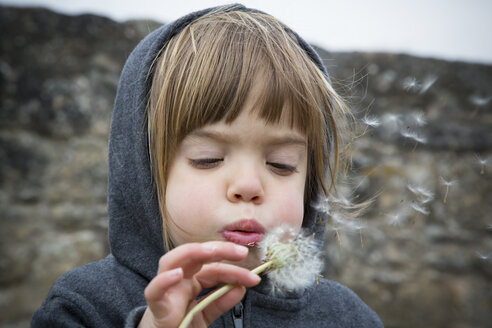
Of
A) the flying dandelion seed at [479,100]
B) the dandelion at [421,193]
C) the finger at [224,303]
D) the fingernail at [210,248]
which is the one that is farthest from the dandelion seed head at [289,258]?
the flying dandelion seed at [479,100]

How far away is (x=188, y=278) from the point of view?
1.19 metres

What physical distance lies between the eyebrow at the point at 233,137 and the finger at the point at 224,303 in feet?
1.70

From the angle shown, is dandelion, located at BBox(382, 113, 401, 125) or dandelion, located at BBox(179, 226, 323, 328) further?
dandelion, located at BBox(382, 113, 401, 125)

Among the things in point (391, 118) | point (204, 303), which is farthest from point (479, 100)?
point (204, 303)

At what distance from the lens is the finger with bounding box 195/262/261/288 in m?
1.13

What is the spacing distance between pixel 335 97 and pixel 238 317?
1077 mm

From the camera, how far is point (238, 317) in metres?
1.65

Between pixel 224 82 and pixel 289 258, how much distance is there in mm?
689

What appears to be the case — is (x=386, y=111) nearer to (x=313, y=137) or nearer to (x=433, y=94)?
(x=433, y=94)

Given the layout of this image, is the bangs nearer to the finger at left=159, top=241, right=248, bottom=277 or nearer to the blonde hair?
the blonde hair

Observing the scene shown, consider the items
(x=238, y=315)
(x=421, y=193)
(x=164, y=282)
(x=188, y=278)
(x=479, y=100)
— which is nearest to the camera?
(x=164, y=282)

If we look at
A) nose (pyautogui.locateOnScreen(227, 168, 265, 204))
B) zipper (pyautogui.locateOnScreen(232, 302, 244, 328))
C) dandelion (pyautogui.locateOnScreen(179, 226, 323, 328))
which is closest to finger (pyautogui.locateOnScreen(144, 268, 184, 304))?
dandelion (pyautogui.locateOnScreen(179, 226, 323, 328))

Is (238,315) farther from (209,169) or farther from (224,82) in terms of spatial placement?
(224,82)

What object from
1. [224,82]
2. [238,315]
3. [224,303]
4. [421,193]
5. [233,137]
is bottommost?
Answer: [238,315]
